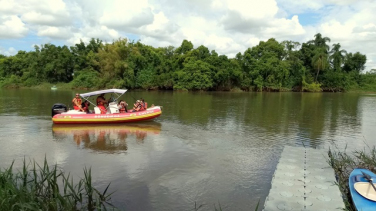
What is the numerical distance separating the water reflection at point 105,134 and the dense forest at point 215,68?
34.9 meters

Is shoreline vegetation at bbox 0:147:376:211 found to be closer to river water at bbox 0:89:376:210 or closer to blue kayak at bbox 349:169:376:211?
blue kayak at bbox 349:169:376:211

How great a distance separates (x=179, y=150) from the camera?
10.4m

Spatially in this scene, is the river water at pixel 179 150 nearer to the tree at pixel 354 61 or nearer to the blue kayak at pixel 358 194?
the blue kayak at pixel 358 194

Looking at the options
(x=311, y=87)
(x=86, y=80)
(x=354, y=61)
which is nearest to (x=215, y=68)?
(x=311, y=87)

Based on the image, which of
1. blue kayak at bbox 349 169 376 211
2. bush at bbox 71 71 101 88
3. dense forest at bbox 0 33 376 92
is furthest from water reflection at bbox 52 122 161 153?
bush at bbox 71 71 101 88

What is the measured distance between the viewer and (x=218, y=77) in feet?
161

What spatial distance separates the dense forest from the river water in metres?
32.9

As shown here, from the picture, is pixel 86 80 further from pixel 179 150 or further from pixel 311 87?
pixel 179 150

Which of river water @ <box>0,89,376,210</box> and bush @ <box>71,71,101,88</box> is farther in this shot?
bush @ <box>71,71,101,88</box>

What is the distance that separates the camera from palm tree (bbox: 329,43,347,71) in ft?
178

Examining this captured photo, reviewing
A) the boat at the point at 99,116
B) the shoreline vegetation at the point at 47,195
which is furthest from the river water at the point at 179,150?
the shoreline vegetation at the point at 47,195

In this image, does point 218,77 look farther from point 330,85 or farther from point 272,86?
point 330,85

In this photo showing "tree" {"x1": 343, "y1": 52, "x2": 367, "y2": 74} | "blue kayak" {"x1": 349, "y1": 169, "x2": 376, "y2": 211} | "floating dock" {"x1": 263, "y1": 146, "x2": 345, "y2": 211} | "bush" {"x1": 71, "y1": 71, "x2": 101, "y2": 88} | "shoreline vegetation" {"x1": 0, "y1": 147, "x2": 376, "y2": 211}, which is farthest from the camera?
"tree" {"x1": 343, "y1": 52, "x2": 367, "y2": 74}

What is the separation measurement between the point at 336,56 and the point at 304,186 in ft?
182
